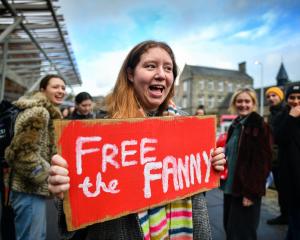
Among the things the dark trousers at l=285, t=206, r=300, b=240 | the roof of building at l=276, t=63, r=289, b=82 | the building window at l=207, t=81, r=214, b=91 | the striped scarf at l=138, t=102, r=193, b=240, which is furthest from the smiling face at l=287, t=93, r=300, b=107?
the building window at l=207, t=81, r=214, b=91

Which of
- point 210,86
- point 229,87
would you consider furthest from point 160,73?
point 229,87

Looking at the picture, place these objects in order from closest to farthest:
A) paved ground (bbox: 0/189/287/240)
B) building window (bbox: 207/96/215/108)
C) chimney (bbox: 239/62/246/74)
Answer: paved ground (bbox: 0/189/287/240)
building window (bbox: 207/96/215/108)
chimney (bbox: 239/62/246/74)

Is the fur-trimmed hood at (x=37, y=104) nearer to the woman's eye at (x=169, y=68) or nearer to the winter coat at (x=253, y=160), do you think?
the woman's eye at (x=169, y=68)

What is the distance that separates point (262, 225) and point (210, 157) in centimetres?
325

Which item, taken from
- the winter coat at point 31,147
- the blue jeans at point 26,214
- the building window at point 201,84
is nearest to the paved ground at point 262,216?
the blue jeans at point 26,214

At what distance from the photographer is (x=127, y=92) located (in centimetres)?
136

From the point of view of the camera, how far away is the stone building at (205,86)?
171 feet

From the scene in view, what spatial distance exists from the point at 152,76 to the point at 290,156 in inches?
91.5

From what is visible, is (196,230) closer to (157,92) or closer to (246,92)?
(157,92)

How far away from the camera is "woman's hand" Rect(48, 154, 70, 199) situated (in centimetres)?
96

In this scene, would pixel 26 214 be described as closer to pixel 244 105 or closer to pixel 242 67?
pixel 244 105

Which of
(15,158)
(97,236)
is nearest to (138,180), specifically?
(97,236)

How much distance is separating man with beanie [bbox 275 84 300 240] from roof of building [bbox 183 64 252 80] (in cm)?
5027

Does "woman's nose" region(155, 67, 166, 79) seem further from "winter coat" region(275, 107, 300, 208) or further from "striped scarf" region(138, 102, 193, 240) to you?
"winter coat" region(275, 107, 300, 208)
